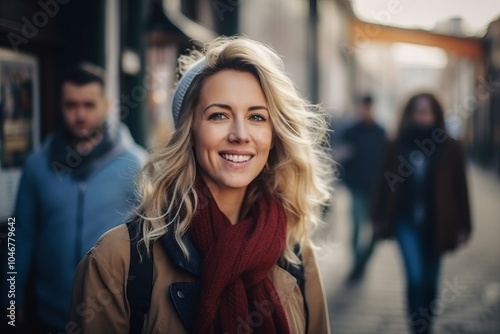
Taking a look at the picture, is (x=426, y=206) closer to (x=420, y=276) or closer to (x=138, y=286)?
(x=420, y=276)

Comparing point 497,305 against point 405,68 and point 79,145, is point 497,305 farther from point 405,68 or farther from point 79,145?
point 405,68

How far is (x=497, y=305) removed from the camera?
6.62m

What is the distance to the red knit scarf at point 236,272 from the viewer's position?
2236 millimetres

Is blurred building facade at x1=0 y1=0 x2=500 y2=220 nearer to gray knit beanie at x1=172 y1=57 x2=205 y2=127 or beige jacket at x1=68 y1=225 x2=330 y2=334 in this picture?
gray knit beanie at x1=172 y1=57 x2=205 y2=127

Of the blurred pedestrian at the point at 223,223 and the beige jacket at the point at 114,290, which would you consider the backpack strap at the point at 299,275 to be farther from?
the beige jacket at the point at 114,290

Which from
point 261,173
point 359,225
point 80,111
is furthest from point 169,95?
point 261,173

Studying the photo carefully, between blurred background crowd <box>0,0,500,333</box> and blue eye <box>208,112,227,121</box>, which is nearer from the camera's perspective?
blue eye <box>208,112,227,121</box>

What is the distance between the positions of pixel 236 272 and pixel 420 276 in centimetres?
354

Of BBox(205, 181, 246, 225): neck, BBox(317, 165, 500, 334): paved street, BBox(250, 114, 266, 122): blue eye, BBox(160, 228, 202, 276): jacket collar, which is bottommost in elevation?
BBox(317, 165, 500, 334): paved street

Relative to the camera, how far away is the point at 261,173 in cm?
273

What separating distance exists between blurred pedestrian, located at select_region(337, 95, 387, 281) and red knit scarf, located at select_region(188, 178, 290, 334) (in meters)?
5.79

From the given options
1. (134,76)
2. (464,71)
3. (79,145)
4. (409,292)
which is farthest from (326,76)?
(464,71)

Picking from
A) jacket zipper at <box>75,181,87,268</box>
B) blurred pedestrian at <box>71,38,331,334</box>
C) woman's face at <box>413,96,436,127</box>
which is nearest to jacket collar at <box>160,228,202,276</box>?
blurred pedestrian at <box>71,38,331,334</box>

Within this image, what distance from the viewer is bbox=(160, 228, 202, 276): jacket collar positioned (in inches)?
88.2
